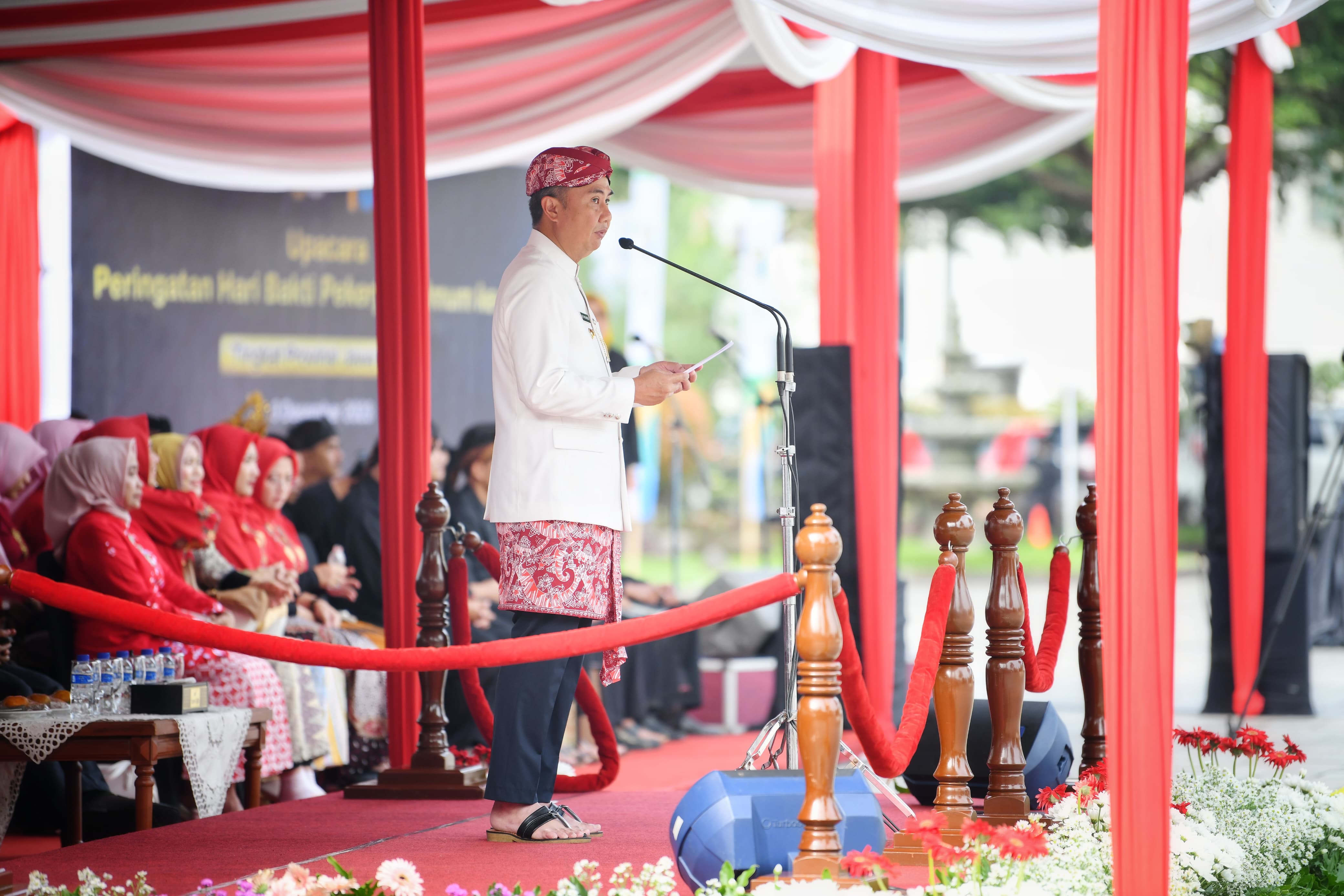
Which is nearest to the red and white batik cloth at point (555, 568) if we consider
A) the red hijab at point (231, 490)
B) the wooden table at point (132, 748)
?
the wooden table at point (132, 748)

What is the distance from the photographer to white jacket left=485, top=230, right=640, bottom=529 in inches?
132

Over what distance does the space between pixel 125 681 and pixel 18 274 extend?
3.48 m

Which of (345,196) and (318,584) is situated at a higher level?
(345,196)

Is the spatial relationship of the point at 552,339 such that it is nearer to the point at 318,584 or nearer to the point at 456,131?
the point at 318,584

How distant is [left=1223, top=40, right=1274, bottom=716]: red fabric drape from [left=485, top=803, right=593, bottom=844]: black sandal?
175 inches

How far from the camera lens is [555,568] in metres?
3.38

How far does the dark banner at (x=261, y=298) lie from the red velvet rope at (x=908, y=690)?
422 centimetres

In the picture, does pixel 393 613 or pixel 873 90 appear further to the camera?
pixel 873 90

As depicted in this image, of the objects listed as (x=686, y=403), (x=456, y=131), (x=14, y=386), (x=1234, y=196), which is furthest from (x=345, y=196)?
(x=686, y=403)

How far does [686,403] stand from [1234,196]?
901cm

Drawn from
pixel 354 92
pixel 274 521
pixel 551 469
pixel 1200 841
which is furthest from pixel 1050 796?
pixel 354 92

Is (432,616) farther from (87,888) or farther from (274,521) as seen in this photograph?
(274,521)

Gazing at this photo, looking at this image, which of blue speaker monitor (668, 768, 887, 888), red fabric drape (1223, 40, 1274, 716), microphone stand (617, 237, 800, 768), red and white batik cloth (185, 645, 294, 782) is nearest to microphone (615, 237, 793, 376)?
microphone stand (617, 237, 800, 768)

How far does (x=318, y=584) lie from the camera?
6.03 meters
